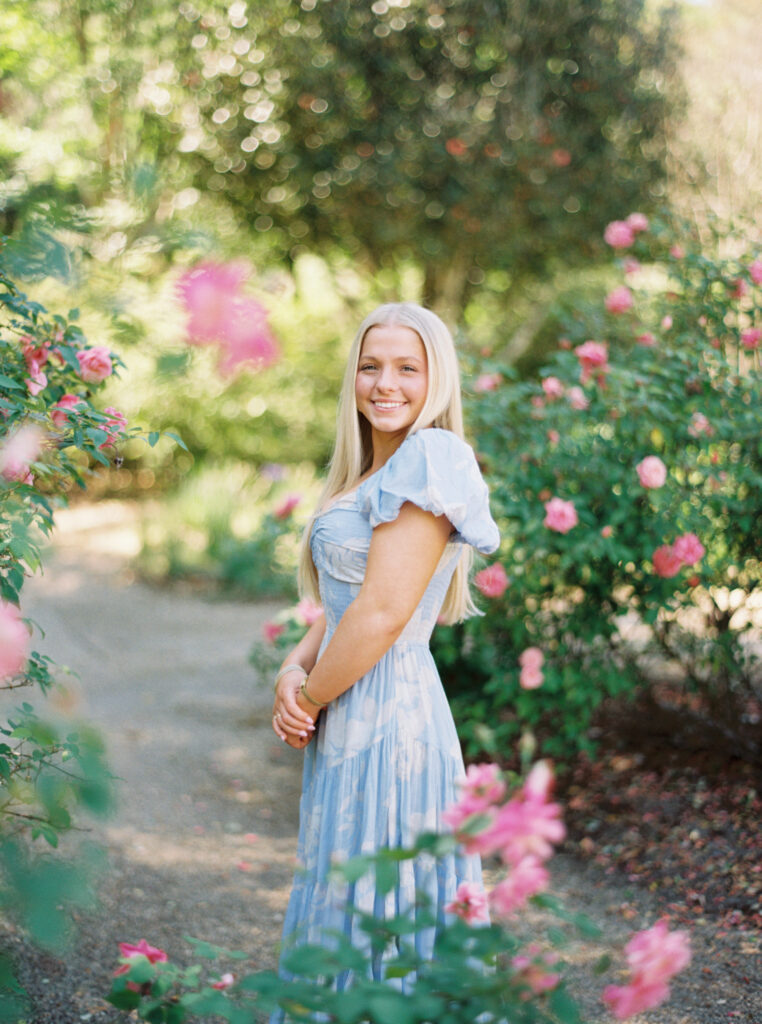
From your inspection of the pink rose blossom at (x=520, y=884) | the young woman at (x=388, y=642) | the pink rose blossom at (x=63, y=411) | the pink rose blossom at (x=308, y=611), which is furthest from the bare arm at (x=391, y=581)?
the pink rose blossom at (x=308, y=611)

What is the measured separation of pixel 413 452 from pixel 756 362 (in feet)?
8.53

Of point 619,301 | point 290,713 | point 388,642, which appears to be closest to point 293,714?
point 290,713

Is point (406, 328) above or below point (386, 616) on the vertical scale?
above

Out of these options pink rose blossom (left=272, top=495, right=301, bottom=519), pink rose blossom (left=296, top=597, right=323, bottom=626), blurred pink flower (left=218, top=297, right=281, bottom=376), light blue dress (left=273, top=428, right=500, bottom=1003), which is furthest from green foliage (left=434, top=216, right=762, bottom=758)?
blurred pink flower (left=218, top=297, right=281, bottom=376)

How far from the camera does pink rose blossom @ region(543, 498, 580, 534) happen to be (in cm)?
294

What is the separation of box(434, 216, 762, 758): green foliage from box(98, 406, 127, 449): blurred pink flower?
1.55m

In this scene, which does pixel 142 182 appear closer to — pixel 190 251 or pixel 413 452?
pixel 190 251

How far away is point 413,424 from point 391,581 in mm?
368

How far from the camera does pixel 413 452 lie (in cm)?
159

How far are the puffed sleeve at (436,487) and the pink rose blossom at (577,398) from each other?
1.62 metres

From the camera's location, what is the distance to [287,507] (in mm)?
3938

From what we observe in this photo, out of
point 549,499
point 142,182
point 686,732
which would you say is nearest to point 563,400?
point 549,499

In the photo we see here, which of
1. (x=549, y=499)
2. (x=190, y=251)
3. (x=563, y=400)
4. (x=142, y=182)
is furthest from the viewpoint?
(x=563, y=400)

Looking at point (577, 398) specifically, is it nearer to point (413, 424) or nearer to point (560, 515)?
point (560, 515)
